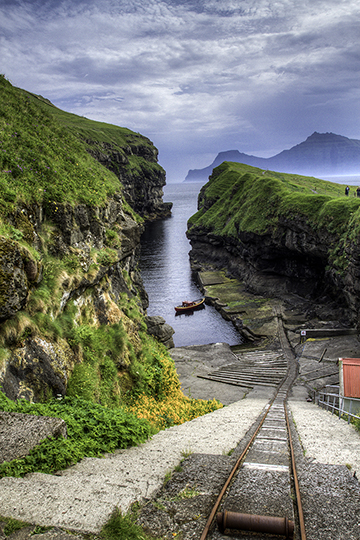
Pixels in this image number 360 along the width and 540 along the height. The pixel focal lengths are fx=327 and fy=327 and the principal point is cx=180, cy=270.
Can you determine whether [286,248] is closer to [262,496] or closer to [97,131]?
[262,496]

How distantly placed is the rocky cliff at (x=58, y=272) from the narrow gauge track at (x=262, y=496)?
20.1 ft

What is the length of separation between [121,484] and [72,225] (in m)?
12.2

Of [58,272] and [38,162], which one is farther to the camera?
[38,162]

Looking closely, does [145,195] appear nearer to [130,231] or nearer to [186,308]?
[186,308]

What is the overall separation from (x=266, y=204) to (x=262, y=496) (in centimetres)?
6731

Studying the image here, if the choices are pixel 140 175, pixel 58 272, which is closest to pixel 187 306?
pixel 58 272

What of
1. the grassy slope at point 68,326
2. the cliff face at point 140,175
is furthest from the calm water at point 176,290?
the grassy slope at point 68,326

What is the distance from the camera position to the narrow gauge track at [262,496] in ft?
18.4

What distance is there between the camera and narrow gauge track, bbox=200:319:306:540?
5.59m

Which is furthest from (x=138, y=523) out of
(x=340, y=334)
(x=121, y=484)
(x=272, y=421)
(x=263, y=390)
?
(x=340, y=334)

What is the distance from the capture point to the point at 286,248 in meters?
60.8

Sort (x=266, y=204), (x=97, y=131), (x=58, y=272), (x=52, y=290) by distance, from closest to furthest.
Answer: (x=52, y=290) → (x=58, y=272) → (x=266, y=204) → (x=97, y=131)

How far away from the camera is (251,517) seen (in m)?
5.67

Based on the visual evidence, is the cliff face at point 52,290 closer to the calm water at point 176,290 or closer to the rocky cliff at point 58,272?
the rocky cliff at point 58,272
